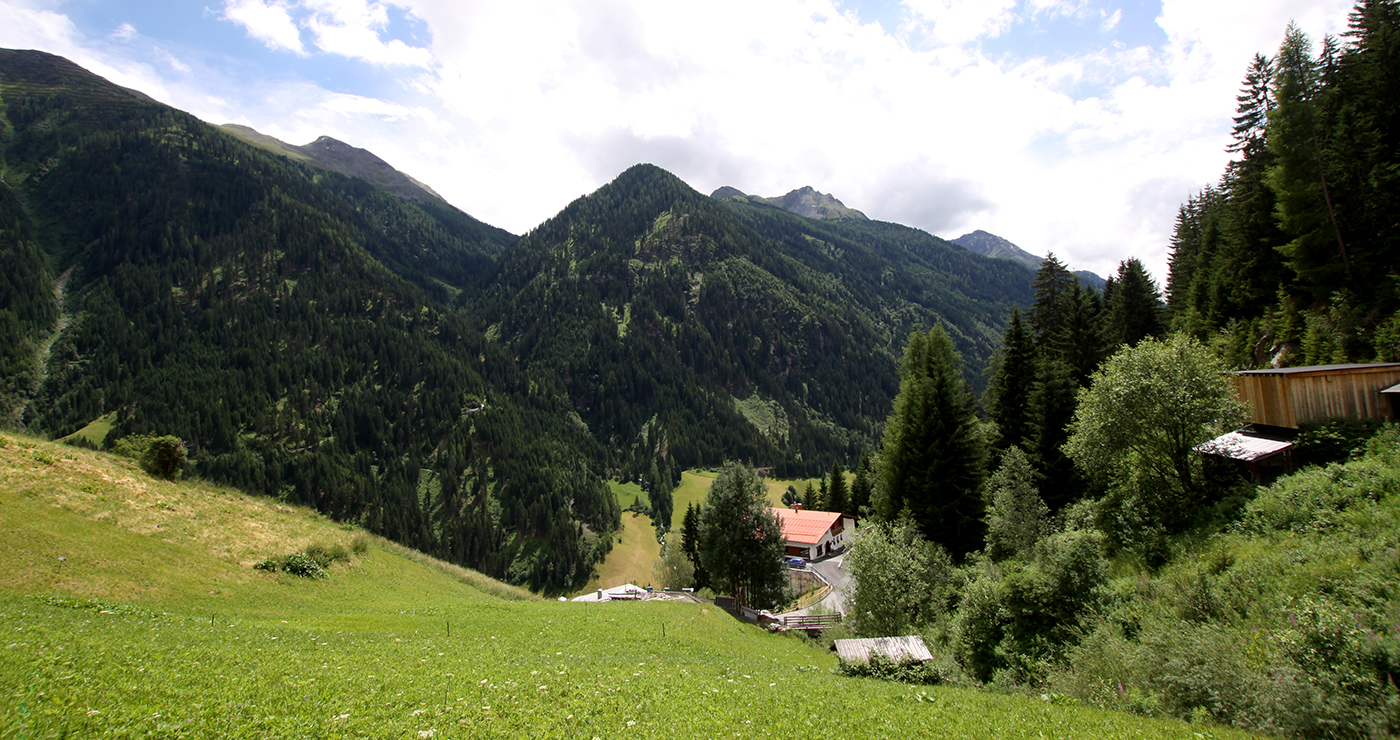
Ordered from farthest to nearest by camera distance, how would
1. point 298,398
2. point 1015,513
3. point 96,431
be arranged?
1. point 298,398
2. point 96,431
3. point 1015,513

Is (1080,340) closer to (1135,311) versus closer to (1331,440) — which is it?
(1135,311)

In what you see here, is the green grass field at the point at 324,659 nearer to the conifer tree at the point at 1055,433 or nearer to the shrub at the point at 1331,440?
the shrub at the point at 1331,440

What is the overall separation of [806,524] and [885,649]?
217 feet

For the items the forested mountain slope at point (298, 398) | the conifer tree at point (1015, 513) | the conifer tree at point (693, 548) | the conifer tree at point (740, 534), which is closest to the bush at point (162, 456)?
the conifer tree at point (740, 534)

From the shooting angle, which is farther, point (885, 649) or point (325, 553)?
point (325, 553)

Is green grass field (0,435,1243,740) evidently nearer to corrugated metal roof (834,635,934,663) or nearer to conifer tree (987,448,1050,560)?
corrugated metal roof (834,635,934,663)

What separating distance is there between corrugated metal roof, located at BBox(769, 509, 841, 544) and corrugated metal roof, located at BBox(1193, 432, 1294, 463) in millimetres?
56145

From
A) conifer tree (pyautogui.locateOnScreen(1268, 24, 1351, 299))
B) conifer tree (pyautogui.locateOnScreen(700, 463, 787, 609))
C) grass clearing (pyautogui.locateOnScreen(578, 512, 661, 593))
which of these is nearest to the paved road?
conifer tree (pyautogui.locateOnScreen(700, 463, 787, 609))

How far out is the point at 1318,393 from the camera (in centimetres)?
2467

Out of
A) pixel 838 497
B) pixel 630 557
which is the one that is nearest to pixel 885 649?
pixel 838 497

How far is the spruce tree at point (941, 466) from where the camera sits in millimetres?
39688

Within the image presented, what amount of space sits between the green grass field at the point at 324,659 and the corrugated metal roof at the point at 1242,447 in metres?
18.2

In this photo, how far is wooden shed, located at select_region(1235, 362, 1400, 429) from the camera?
22.8 meters

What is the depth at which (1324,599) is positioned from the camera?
45.6 feet
